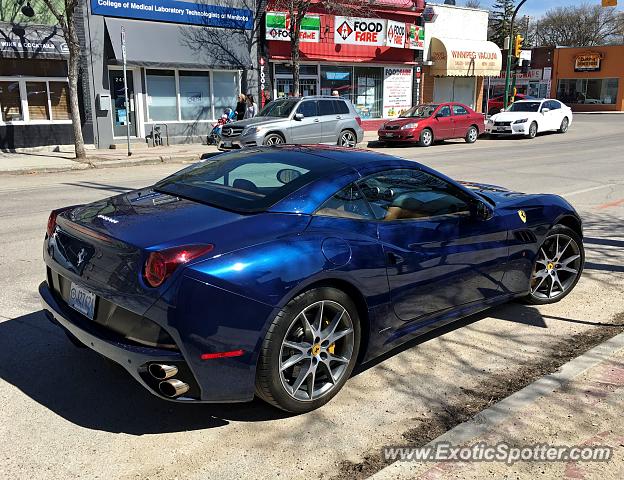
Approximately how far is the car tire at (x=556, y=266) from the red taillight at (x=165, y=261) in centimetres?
315

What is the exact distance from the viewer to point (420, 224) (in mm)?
4051

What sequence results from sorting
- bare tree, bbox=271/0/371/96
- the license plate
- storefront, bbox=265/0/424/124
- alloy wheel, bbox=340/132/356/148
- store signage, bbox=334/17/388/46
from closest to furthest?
the license plate
alloy wheel, bbox=340/132/356/148
bare tree, bbox=271/0/371/96
storefront, bbox=265/0/424/124
store signage, bbox=334/17/388/46

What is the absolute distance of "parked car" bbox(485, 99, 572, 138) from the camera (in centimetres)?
2616

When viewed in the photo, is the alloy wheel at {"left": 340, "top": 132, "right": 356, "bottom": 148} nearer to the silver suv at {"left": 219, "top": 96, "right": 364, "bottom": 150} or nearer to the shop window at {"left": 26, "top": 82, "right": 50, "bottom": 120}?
the silver suv at {"left": 219, "top": 96, "right": 364, "bottom": 150}

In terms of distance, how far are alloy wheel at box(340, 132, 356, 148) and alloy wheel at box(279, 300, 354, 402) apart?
16167 millimetres

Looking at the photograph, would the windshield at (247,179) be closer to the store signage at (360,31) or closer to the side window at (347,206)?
the side window at (347,206)

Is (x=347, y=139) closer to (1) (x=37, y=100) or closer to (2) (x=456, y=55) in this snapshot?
(1) (x=37, y=100)

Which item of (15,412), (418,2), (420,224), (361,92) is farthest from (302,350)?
(418,2)

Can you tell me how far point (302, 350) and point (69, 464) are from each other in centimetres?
131

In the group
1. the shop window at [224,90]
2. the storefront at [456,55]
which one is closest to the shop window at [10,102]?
the shop window at [224,90]

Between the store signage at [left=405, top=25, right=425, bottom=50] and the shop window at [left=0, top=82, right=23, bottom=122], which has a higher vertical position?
the store signage at [left=405, top=25, right=425, bottom=50]

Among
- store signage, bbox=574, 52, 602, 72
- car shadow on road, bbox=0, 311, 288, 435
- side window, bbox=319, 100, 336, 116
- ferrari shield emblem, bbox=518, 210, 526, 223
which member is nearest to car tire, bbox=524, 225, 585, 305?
ferrari shield emblem, bbox=518, 210, 526, 223

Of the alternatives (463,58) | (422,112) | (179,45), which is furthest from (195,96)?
(463,58)

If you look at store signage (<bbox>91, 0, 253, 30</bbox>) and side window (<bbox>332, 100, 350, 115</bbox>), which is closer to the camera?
side window (<bbox>332, 100, 350, 115</bbox>)
